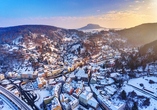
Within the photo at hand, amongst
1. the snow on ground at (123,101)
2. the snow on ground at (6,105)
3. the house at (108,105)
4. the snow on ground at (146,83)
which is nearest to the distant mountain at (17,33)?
the snow on ground at (6,105)

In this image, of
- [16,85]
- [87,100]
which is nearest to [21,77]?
[16,85]

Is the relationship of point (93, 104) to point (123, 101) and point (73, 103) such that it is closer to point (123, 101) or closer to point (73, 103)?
point (73, 103)

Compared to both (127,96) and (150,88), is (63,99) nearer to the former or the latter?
(127,96)

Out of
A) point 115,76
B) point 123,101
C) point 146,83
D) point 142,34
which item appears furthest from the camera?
point 142,34

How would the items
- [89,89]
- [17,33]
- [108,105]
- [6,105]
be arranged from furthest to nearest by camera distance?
[17,33]
[89,89]
[6,105]
[108,105]

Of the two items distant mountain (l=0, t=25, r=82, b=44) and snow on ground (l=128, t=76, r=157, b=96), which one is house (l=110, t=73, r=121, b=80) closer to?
snow on ground (l=128, t=76, r=157, b=96)

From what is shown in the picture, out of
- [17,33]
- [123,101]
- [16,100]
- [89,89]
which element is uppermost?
[17,33]

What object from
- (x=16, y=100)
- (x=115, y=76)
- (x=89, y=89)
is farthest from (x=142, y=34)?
(x=16, y=100)

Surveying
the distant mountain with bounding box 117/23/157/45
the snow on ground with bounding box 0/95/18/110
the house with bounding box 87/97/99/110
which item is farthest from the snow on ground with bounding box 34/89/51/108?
the distant mountain with bounding box 117/23/157/45
